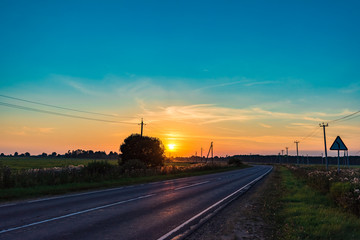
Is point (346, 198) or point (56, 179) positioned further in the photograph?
point (56, 179)

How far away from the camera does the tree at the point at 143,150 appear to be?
1531 inches

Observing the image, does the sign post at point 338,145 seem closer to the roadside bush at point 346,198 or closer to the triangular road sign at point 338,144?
the triangular road sign at point 338,144

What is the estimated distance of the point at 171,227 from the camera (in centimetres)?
775

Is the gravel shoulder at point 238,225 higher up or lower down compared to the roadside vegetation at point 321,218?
lower down

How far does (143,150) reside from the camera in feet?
128

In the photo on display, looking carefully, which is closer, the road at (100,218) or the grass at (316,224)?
the road at (100,218)

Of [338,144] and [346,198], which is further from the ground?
[338,144]

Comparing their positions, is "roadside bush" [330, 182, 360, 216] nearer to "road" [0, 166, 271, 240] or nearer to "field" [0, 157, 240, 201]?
"road" [0, 166, 271, 240]

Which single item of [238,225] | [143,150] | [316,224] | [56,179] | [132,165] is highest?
[143,150]

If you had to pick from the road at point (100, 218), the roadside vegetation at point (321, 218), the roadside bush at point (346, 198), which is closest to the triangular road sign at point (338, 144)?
the roadside vegetation at point (321, 218)

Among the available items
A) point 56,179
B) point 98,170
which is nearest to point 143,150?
point 98,170

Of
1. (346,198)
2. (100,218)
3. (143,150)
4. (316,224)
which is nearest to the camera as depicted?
(316,224)

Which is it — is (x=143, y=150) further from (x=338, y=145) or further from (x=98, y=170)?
(x=338, y=145)

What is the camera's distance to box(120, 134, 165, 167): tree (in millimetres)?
38875
